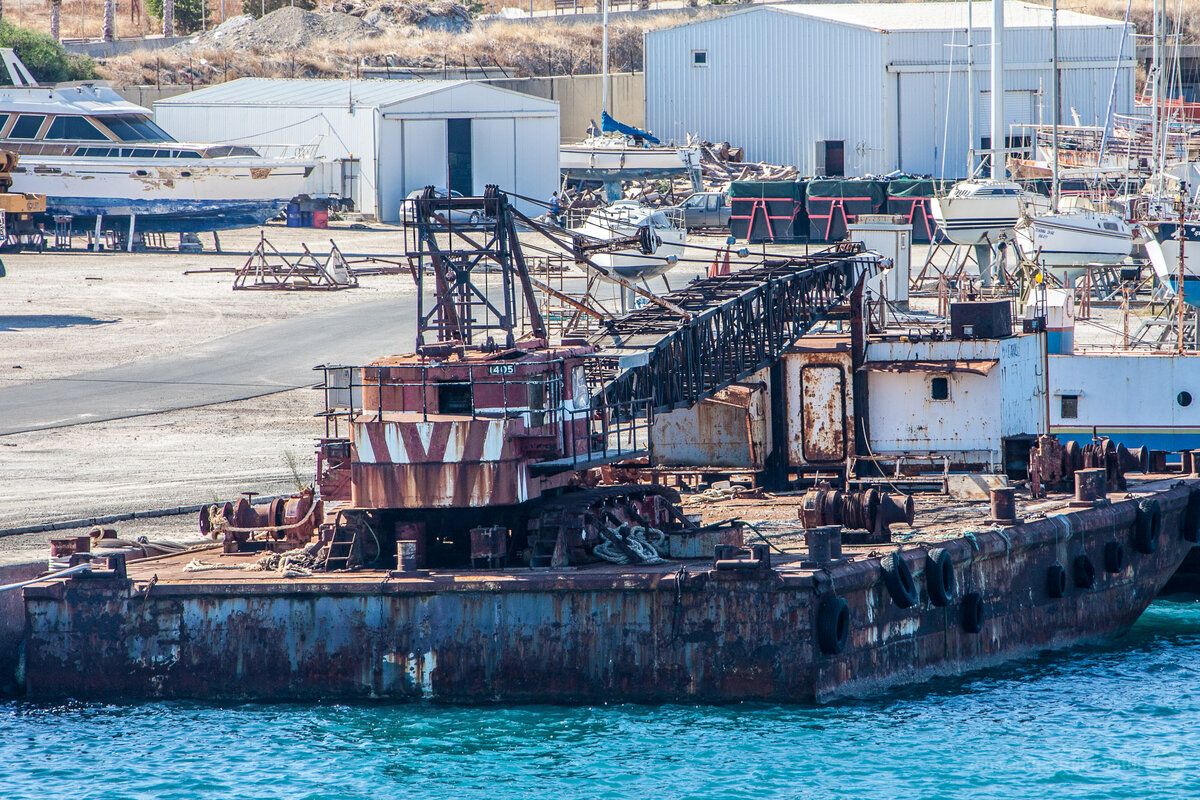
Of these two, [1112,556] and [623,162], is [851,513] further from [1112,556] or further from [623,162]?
[623,162]

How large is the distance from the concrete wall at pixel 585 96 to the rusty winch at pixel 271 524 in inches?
2326

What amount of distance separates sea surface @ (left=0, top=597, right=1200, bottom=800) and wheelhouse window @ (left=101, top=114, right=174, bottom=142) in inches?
1565

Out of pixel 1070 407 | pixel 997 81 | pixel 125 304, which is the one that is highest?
pixel 997 81

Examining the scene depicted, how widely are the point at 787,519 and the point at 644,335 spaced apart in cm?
328

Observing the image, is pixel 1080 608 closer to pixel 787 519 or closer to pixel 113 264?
pixel 787 519

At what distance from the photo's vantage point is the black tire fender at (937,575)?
19312mm

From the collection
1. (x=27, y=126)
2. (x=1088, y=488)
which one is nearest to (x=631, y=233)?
(x=1088, y=488)

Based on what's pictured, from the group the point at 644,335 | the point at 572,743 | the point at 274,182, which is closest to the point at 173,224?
the point at 274,182

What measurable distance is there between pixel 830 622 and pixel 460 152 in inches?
1851

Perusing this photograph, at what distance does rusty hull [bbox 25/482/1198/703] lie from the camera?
684 inches

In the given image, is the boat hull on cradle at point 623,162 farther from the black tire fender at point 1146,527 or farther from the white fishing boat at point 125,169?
the black tire fender at point 1146,527

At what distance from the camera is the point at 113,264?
5075cm

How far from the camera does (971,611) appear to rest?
2012 cm

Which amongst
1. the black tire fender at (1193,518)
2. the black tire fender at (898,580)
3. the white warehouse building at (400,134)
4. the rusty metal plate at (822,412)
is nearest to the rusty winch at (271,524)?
the black tire fender at (898,580)
